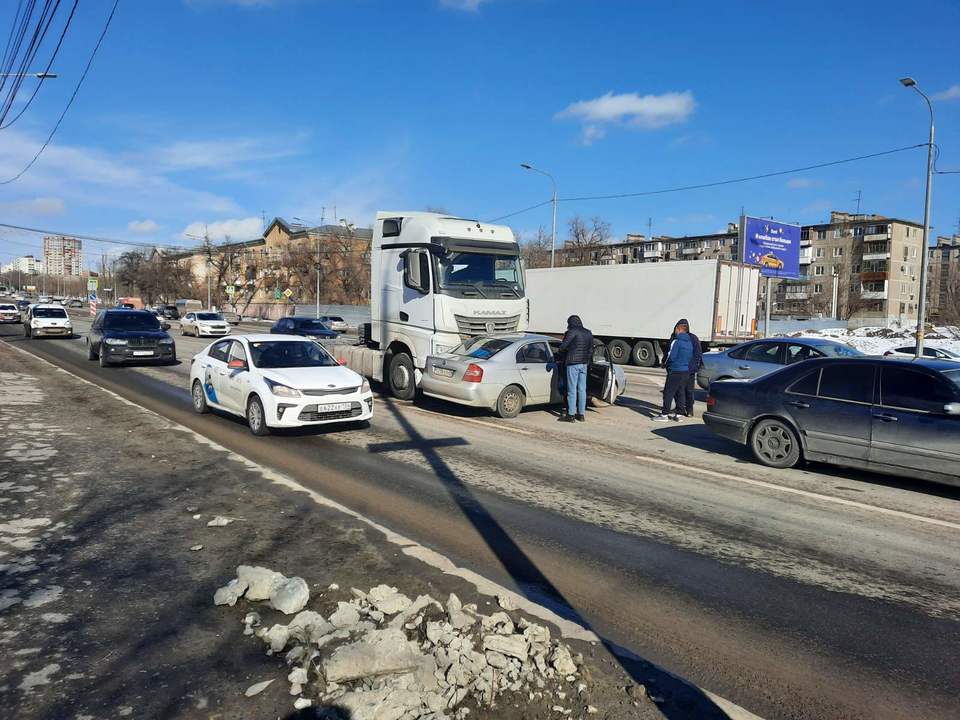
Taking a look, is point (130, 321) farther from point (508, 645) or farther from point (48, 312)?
point (508, 645)

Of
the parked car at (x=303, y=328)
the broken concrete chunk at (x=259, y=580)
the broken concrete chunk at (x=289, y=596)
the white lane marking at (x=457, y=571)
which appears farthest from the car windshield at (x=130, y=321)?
the broken concrete chunk at (x=289, y=596)

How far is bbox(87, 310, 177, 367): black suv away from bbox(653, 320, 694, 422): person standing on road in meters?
14.9

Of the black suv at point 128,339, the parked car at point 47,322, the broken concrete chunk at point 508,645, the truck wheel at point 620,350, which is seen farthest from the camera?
the parked car at point 47,322

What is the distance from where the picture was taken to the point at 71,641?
144 inches

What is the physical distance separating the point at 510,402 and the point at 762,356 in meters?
5.76

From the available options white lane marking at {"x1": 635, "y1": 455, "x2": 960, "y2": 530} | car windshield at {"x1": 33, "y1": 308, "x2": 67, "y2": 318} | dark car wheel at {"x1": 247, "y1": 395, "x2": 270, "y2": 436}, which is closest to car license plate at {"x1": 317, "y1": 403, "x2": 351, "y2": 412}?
dark car wheel at {"x1": 247, "y1": 395, "x2": 270, "y2": 436}

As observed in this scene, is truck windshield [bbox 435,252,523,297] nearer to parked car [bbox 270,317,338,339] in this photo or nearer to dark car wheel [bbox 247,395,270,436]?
dark car wheel [bbox 247,395,270,436]

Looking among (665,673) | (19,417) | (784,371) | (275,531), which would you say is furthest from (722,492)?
(19,417)

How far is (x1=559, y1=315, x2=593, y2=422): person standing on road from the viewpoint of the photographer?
11.3 meters

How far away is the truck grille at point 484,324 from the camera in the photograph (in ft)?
41.5

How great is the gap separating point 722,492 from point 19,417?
1053 centimetres

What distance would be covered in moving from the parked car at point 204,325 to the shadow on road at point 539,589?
3238 centimetres

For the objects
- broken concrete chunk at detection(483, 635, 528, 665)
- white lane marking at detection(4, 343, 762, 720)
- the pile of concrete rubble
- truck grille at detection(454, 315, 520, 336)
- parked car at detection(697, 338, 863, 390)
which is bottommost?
white lane marking at detection(4, 343, 762, 720)

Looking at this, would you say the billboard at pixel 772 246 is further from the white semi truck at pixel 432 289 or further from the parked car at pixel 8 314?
the parked car at pixel 8 314
